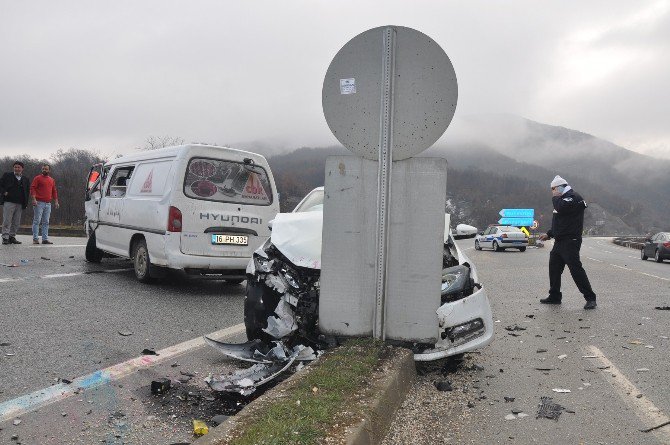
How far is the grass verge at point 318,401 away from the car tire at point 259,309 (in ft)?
2.39

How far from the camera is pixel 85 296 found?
6656 millimetres

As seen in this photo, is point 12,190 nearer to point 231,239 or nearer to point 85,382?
point 231,239

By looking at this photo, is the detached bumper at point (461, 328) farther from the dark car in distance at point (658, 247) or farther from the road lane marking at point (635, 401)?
the dark car in distance at point (658, 247)

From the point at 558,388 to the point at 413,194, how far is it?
1773mm

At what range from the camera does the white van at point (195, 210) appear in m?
7.26

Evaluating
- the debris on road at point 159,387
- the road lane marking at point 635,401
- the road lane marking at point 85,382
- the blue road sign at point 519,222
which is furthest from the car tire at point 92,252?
the blue road sign at point 519,222

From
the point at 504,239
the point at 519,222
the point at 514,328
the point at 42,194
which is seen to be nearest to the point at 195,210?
the point at 514,328

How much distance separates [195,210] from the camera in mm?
7309

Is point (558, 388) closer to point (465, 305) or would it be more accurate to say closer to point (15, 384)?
point (465, 305)

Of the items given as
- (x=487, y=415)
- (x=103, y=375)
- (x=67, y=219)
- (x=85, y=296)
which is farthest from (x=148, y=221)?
(x=67, y=219)

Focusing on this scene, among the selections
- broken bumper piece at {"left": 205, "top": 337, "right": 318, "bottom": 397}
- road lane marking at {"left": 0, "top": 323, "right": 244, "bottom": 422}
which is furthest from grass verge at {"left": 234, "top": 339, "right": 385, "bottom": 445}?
road lane marking at {"left": 0, "top": 323, "right": 244, "bottom": 422}

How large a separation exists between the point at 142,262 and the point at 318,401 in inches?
228

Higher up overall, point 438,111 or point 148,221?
point 438,111

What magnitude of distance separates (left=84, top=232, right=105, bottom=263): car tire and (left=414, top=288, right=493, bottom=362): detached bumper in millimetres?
7844
